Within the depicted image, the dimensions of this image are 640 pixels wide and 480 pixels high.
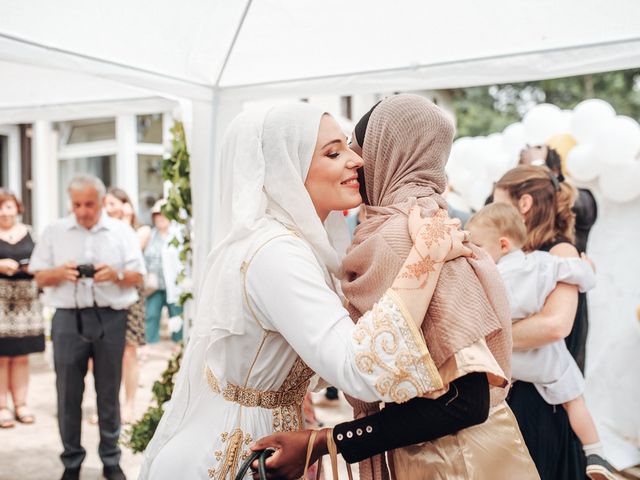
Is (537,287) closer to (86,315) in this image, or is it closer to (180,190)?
(180,190)

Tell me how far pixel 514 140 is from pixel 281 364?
17.2 feet

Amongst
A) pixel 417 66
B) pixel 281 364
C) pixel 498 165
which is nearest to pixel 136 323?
pixel 417 66

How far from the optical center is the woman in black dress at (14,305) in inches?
213

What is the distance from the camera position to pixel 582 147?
512 cm

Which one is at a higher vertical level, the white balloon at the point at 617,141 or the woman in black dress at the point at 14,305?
the white balloon at the point at 617,141

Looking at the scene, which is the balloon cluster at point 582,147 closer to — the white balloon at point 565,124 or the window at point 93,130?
the white balloon at point 565,124

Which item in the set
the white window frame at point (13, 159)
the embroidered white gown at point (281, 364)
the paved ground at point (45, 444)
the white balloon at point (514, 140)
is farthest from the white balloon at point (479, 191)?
the white window frame at point (13, 159)

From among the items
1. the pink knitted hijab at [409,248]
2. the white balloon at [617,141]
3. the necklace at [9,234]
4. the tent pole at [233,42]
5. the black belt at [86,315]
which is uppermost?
the tent pole at [233,42]

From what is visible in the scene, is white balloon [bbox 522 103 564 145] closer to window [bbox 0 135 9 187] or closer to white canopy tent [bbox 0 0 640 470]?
white canopy tent [bbox 0 0 640 470]

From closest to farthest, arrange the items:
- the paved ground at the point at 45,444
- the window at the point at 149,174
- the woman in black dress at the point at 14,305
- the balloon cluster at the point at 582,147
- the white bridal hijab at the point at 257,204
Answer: the white bridal hijab at the point at 257,204 → the paved ground at the point at 45,444 → the balloon cluster at the point at 582,147 → the woman in black dress at the point at 14,305 → the window at the point at 149,174

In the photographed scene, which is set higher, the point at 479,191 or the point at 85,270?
the point at 479,191

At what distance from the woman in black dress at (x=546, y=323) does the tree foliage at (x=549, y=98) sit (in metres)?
17.5

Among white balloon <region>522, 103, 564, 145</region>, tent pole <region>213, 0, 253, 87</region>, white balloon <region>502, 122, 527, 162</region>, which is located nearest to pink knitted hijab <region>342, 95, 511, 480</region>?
tent pole <region>213, 0, 253, 87</region>

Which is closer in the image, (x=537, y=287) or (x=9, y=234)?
(x=537, y=287)
